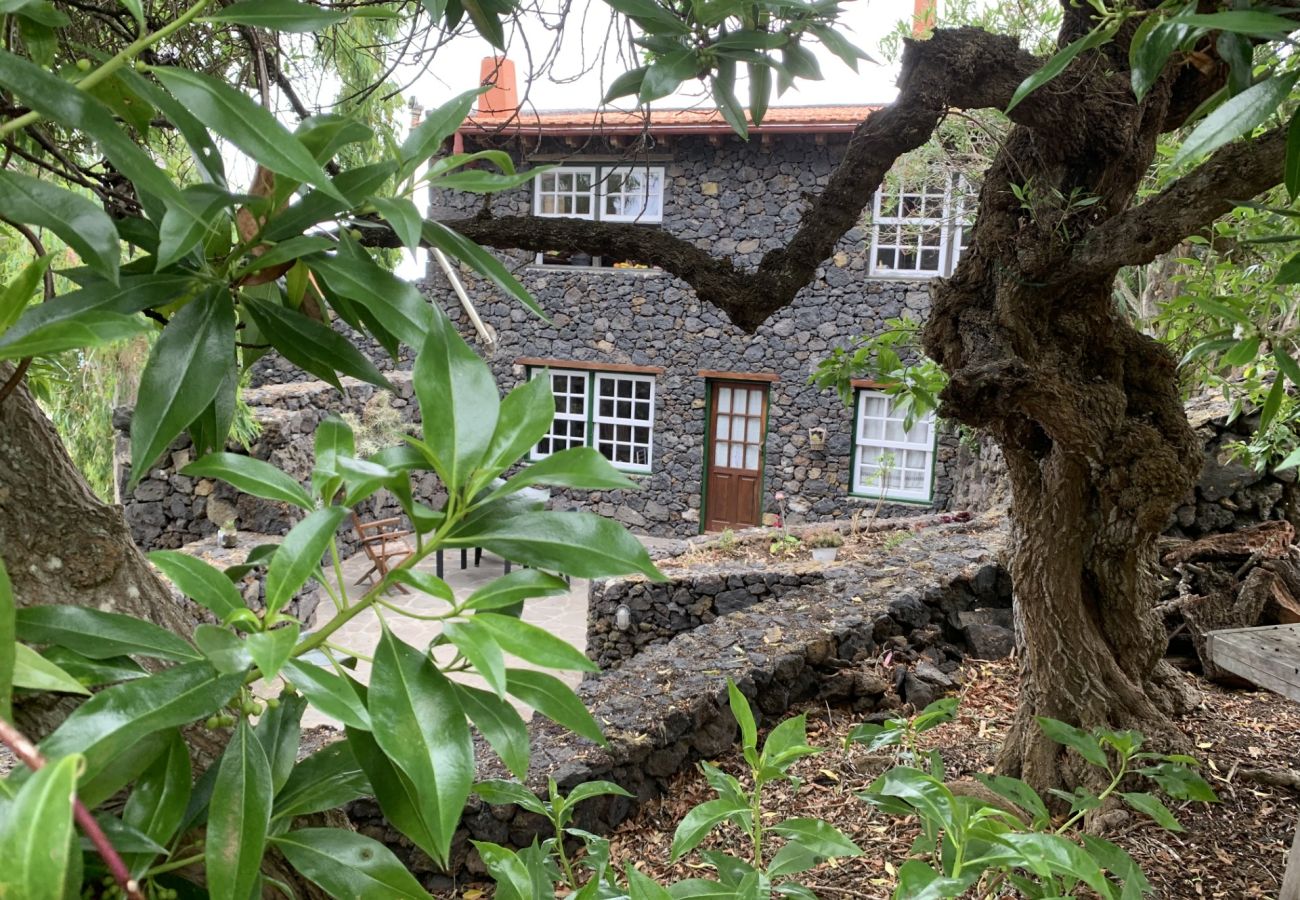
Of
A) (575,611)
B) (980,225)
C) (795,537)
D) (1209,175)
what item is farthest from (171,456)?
(1209,175)

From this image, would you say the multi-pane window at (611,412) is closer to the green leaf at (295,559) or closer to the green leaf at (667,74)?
the green leaf at (667,74)

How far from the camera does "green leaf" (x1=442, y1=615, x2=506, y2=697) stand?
48cm

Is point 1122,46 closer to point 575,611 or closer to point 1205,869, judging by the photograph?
point 1205,869

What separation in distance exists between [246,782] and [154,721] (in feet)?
0.28

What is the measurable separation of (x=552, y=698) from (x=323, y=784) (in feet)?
0.59

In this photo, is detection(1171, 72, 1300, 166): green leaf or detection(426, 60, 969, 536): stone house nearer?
detection(1171, 72, 1300, 166): green leaf

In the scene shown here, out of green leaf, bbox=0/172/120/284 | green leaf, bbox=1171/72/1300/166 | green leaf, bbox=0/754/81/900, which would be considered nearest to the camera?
green leaf, bbox=0/754/81/900

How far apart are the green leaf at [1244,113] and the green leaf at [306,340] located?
0.64m

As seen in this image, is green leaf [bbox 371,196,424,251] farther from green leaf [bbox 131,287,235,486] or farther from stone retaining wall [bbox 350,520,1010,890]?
stone retaining wall [bbox 350,520,1010,890]

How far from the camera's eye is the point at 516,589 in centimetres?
58

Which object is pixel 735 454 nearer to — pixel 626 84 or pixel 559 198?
pixel 559 198

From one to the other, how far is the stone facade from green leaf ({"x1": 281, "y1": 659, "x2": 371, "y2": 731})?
31.0 feet

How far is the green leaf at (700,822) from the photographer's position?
1050mm

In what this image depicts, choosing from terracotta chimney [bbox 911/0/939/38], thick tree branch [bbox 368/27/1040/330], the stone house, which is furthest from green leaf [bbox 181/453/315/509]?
the stone house
